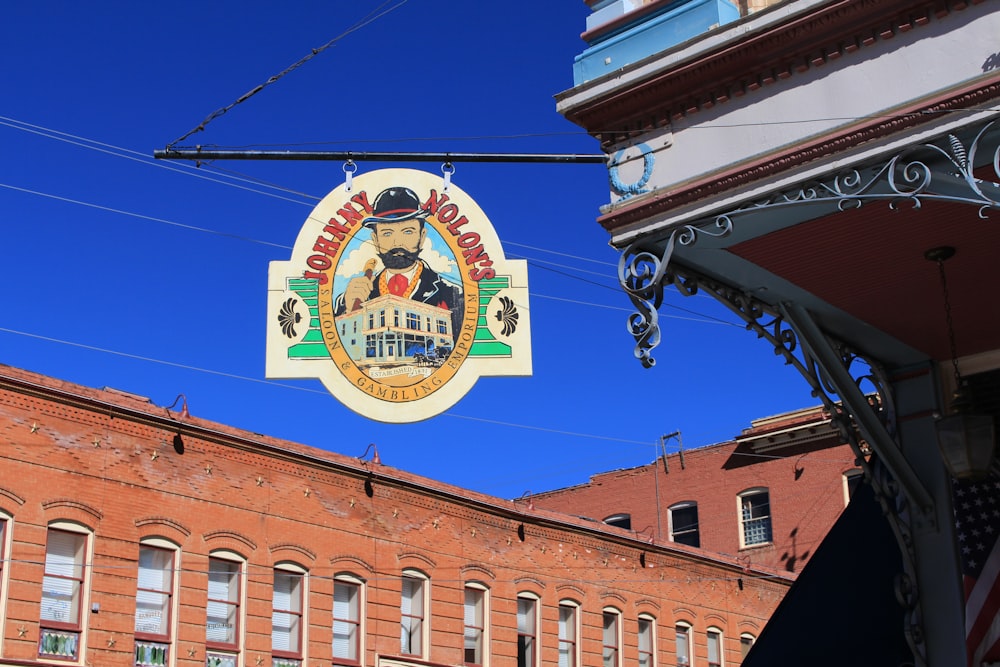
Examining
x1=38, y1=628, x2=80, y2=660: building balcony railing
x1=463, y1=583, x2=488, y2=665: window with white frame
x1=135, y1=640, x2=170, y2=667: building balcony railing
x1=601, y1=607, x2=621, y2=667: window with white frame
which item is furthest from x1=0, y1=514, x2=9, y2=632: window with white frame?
x1=601, y1=607, x2=621, y2=667: window with white frame

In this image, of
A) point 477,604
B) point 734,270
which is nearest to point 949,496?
point 734,270

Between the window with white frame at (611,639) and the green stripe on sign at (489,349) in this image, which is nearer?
the green stripe on sign at (489,349)

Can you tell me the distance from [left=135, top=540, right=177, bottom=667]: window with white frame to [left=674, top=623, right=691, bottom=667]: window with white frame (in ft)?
48.3

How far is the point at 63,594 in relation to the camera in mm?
22000

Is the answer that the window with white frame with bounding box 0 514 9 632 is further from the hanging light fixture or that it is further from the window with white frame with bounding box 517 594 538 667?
the hanging light fixture

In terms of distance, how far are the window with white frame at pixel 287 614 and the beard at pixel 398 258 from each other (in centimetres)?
1488

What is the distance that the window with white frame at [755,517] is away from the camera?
140ft

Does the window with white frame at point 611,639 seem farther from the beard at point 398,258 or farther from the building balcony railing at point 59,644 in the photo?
the beard at point 398,258

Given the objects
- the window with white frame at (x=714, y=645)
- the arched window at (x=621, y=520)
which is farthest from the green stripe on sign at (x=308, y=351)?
the arched window at (x=621, y=520)

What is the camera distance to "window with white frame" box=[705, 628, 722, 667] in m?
34.8

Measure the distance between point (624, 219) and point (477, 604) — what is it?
20.0 meters

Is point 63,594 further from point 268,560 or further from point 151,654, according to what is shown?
point 268,560

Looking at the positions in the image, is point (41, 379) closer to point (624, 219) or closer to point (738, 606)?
point (624, 219)

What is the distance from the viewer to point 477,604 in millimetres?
29203
